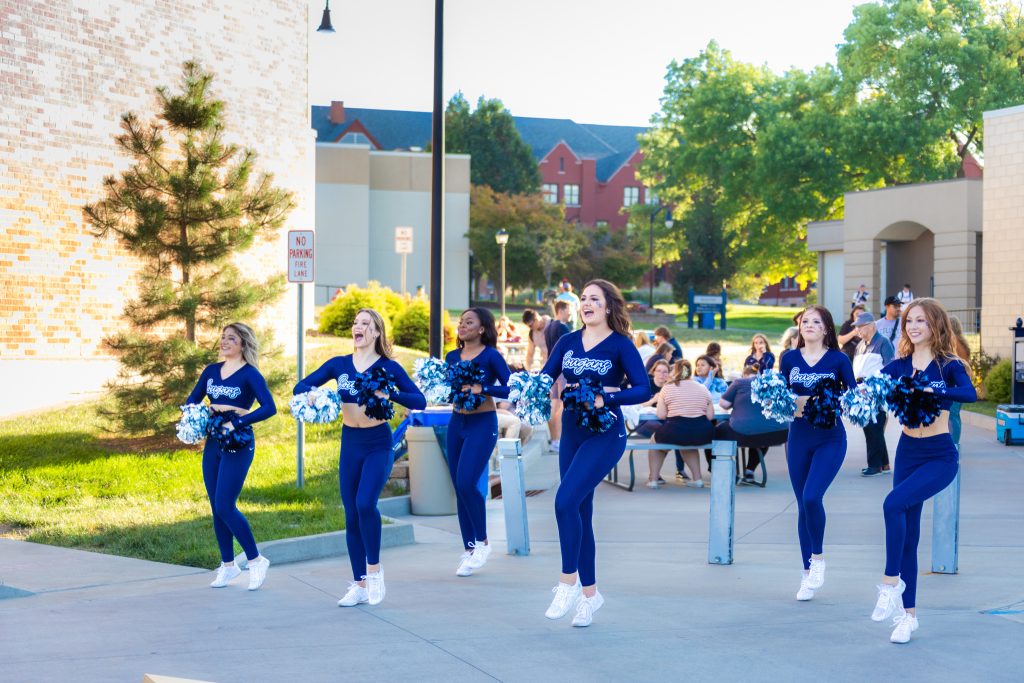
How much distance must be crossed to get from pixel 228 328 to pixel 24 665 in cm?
291

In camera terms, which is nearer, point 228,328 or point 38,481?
point 228,328

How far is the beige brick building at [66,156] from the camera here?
1975 centimetres

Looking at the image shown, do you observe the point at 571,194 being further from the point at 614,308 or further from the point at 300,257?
the point at 614,308

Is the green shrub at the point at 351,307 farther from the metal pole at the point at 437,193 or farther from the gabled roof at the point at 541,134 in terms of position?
the gabled roof at the point at 541,134

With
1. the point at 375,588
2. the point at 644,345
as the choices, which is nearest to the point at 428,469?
the point at 375,588

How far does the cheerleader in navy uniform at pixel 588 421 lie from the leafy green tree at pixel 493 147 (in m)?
67.1

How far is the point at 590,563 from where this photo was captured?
284 inches

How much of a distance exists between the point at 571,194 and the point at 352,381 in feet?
265

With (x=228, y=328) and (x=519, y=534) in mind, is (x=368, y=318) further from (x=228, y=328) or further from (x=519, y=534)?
(x=519, y=534)

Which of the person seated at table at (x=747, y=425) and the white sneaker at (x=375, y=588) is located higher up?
the person seated at table at (x=747, y=425)

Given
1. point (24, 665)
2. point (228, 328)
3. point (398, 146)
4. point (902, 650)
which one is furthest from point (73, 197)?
point (398, 146)

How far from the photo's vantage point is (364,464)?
24.9 ft

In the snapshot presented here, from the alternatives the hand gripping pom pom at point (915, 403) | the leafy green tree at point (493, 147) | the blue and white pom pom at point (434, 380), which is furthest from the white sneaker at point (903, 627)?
the leafy green tree at point (493, 147)

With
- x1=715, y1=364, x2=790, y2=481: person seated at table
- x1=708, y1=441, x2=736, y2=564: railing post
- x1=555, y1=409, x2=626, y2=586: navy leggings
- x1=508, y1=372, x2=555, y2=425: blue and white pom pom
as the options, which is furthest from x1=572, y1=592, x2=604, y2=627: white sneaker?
x1=715, y1=364, x2=790, y2=481: person seated at table
